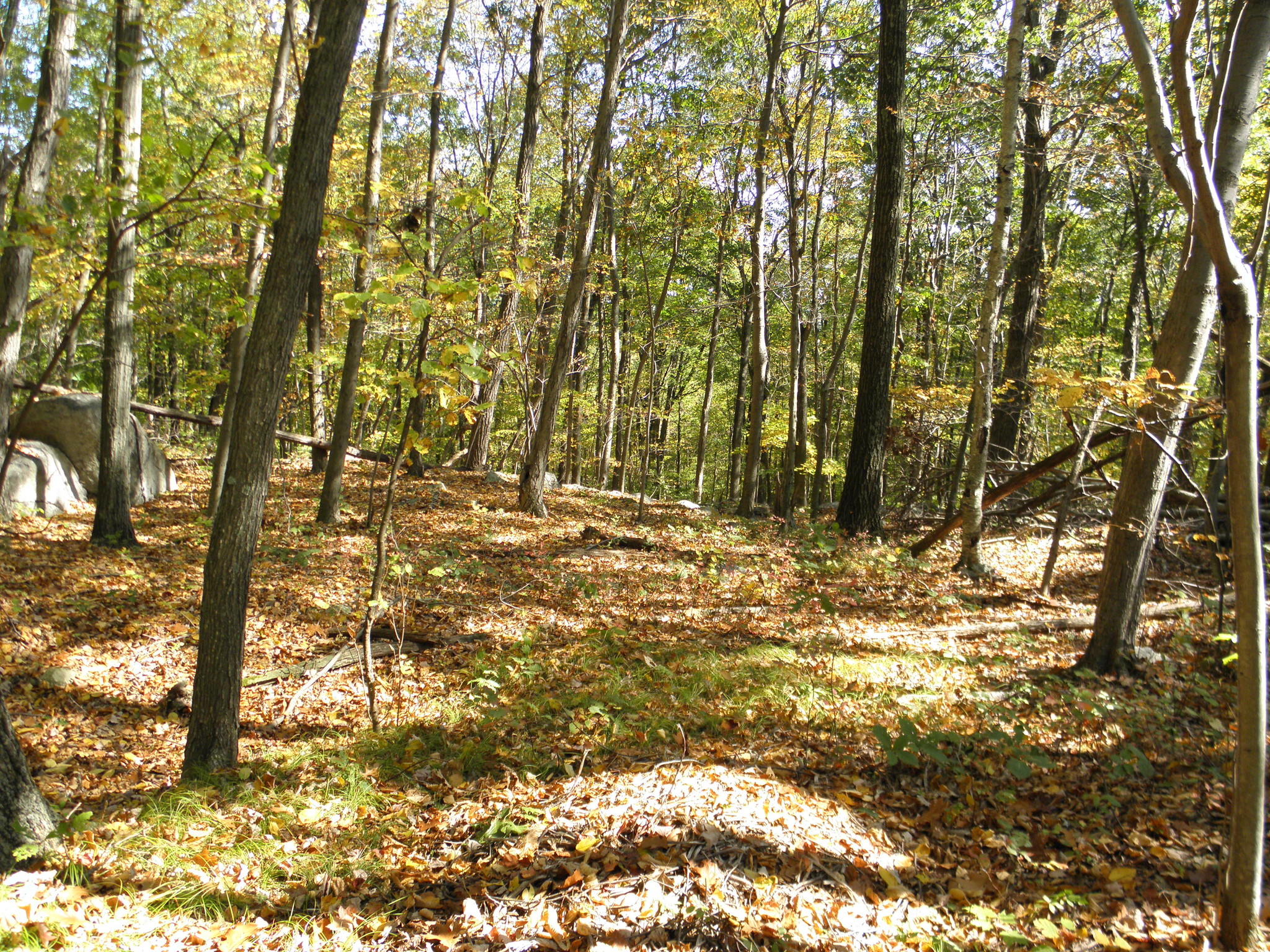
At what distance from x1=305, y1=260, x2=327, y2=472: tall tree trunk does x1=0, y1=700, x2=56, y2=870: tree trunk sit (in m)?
10.0

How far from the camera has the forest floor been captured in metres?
2.72

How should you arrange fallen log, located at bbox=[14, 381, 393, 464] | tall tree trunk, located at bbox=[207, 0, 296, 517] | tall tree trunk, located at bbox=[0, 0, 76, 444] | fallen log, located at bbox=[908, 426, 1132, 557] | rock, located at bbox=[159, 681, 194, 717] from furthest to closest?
1. fallen log, located at bbox=[14, 381, 393, 464]
2. tall tree trunk, located at bbox=[207, 0, 296, 517]
3. fallen log, located at bbox=[908, 426, 1132, 557]
4. tall tree trunk, located at bbox=[0, 0, 76, 444]
5. rock, located at bbox=[159, 681, 194, 717]

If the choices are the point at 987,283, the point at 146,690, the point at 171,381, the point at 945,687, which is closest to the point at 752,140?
the point at 987,283

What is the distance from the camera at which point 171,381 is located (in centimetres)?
2475

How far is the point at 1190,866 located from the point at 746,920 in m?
2.22

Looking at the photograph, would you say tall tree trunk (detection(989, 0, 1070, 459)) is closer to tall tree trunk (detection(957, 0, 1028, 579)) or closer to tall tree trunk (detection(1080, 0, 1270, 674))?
tall tree trunk (detection(957, 0, 1028, 579))

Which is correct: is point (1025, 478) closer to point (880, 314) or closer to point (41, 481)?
point (880, 314)

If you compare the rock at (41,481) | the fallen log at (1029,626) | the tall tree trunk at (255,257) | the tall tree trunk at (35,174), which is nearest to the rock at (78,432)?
the rock at (41,481)

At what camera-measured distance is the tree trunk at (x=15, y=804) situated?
2.59 metres

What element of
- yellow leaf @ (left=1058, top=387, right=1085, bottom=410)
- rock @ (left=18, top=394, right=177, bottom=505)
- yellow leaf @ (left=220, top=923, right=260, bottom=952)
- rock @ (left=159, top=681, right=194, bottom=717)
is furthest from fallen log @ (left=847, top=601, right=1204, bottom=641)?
rock @ (left=18, top=394, right=177, bottom=505)

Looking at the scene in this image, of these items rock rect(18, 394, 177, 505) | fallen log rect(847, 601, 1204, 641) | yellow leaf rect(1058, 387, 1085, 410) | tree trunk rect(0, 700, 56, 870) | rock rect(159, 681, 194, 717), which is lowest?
rock rect(159, 681, 194, 717)

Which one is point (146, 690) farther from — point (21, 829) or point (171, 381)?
point (171, 381)

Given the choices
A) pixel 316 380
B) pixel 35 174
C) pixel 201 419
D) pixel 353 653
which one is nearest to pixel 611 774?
pixel 353 653

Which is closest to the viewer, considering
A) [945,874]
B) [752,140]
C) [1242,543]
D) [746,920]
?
[1242,543]
